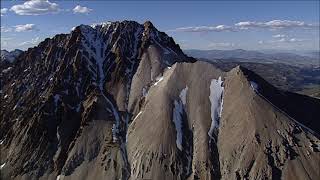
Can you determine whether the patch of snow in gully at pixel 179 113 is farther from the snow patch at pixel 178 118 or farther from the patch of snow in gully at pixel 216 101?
the patch of snow in gully at pixel 216 101

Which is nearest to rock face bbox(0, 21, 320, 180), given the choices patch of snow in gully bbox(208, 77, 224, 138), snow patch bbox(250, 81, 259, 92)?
patch of snow in gully bbox(208, 77, 224, 138)

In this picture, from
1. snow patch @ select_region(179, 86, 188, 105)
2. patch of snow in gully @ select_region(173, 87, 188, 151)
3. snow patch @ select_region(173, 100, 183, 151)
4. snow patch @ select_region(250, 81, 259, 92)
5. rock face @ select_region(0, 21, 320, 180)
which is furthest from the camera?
snow patch @ select_region(179, 86, 188, 105)

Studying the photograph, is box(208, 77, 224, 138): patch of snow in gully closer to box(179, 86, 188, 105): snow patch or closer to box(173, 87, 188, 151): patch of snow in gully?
box(179, 86, 188, 105): snow patch

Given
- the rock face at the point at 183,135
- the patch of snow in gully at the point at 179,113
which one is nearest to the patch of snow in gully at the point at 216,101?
the rock face at the point at 183,135

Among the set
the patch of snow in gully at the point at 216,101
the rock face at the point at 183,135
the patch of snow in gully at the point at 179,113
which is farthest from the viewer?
the patch of snow in gully at the point at 216,101

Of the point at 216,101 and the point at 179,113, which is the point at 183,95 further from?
the point at 216,101

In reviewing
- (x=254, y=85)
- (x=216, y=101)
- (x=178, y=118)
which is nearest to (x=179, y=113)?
(x=178, y=118)

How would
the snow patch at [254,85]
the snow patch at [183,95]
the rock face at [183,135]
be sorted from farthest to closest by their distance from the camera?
1. the snow patch at [183,95]
2. the snow patch at [254,85]
3. the rock face at [183,135]

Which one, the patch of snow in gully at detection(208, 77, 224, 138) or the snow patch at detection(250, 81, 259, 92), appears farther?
the snow patch at detection(250, 81, 259, 92)

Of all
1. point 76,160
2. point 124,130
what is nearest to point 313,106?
point 124,130

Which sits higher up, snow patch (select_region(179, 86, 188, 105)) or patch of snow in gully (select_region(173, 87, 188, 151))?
snow patch (select_region(179, 86, 188, 105))
